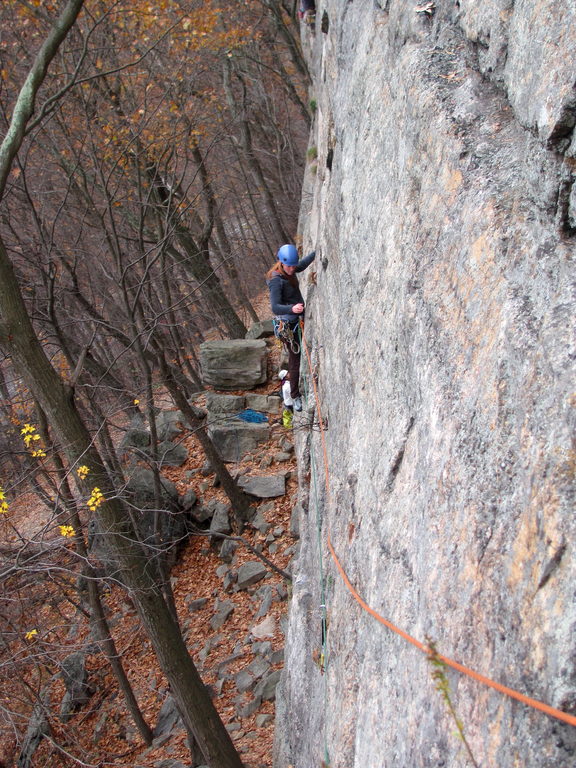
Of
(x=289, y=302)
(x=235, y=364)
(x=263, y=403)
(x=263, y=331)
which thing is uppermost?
(x=289, y=302)

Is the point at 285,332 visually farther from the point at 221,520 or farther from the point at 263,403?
the point at 221,520

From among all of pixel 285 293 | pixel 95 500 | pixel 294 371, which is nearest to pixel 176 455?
pixel 294 371

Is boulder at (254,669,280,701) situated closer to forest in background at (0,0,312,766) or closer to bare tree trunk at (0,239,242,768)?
forest in background at (0,0,312,766)

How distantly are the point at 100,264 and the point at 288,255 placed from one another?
219 inches

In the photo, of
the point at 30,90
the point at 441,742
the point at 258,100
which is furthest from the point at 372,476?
the point at 258,100

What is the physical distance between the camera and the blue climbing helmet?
784 cm

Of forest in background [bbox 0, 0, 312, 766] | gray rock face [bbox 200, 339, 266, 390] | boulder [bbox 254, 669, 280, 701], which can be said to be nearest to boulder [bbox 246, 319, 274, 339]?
forest in background [bbox 0, 0, 312, 766]

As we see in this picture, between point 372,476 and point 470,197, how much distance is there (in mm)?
1872

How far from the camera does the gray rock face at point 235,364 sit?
1235 centimetres

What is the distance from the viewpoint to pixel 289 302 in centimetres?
857

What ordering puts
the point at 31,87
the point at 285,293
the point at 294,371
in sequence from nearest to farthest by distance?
the point at 31,87, the point at 285,293, the point at 294,371

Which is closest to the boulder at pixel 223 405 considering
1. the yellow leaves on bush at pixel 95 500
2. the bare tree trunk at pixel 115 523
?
the bare tree trunk at pixel 115 523

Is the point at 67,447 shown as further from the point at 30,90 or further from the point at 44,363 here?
the point at 30,90

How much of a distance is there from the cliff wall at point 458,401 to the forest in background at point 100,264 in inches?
101
